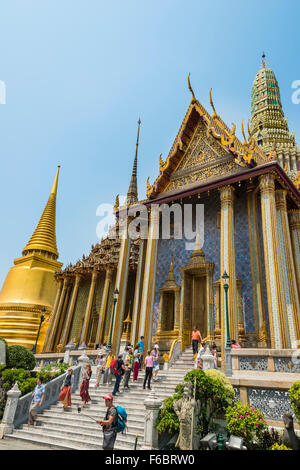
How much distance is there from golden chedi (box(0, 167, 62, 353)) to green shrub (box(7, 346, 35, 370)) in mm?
12923

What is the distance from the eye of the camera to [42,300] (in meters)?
25.9

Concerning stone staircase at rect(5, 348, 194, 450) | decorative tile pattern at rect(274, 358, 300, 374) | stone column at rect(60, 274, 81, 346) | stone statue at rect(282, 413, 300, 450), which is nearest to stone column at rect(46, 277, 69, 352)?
stone column at rect(60, 274, 81, 346)

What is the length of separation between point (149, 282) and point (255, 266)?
14.3ft

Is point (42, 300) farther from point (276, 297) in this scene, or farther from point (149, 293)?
point (276, 297)

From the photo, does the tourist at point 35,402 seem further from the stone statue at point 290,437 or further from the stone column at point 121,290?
the stone statue at point 290,437

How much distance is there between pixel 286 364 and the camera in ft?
25.6

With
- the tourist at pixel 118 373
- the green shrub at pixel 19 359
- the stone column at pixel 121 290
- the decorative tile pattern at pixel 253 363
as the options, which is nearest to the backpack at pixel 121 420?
the tourist at pixel 118 373

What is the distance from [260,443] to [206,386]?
4.45 feet

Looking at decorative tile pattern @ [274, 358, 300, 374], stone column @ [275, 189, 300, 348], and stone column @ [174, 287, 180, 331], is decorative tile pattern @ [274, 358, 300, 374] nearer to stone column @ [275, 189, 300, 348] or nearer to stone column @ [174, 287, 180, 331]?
stone column @ [275, 189, 300, 348]

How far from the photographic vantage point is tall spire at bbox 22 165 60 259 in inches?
1161

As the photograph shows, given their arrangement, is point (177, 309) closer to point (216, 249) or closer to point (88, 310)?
point (216, 249)

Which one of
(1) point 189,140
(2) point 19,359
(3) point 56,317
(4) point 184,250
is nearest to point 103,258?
(3) point 56,317
